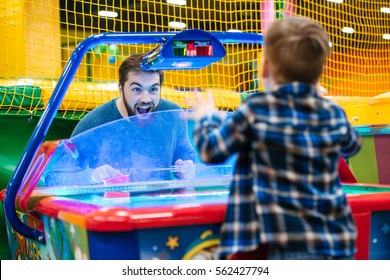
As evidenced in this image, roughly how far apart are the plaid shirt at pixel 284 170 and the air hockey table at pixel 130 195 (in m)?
0.11

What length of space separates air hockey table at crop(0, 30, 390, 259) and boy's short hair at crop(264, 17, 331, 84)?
0.97ft

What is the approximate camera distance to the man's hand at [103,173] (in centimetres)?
175

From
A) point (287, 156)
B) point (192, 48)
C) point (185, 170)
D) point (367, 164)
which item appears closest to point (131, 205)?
point (287, 156)

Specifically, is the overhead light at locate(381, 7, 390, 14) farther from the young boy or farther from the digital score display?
the young boy

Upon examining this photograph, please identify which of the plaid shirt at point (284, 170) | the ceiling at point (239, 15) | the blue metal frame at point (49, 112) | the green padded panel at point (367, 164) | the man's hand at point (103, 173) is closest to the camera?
the plaid shirt at point (284, 170)

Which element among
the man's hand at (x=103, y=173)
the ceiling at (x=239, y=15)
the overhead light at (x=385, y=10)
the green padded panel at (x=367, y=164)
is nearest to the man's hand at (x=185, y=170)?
the man's hand at (x=103, y=173)

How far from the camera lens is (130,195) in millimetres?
1520

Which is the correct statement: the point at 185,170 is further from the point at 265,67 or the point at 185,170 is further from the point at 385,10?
the point at 385,10

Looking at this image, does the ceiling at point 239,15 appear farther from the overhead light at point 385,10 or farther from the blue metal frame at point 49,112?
the blue metal frame at point 49,112

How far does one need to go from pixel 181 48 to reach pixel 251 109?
58 cm

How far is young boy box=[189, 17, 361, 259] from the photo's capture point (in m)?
1.05
